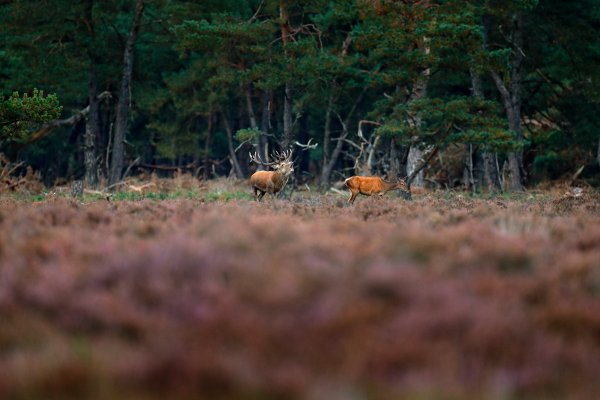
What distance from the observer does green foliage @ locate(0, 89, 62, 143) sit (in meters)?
16.5

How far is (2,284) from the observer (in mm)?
5668

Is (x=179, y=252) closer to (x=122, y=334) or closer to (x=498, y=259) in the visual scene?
(x=122, y=334)

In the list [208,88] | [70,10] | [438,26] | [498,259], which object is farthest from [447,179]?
[498,259]

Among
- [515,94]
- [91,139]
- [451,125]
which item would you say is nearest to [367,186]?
[451,125]

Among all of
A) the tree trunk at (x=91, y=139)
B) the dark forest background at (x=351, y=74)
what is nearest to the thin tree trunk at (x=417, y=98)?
the dark forest background at (x=351, y=74)

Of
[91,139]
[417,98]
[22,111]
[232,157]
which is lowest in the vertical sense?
[232,157]

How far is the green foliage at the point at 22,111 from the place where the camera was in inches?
649

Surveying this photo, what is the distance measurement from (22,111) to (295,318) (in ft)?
44.5

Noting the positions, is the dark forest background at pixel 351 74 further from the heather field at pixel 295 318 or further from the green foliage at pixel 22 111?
the heather field at pixel 295 318

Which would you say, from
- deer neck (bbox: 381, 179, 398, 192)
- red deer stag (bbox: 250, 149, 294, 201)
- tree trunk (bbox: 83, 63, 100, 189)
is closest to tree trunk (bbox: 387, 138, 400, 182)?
deer neck (bbox: 381, 179, 398, 192)

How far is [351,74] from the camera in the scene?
30.2 metres

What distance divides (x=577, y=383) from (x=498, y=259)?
102 inches

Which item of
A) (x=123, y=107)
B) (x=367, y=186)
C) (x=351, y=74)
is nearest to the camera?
(x=367, y=186)

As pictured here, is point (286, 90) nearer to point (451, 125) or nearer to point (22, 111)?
point (451, 125)
